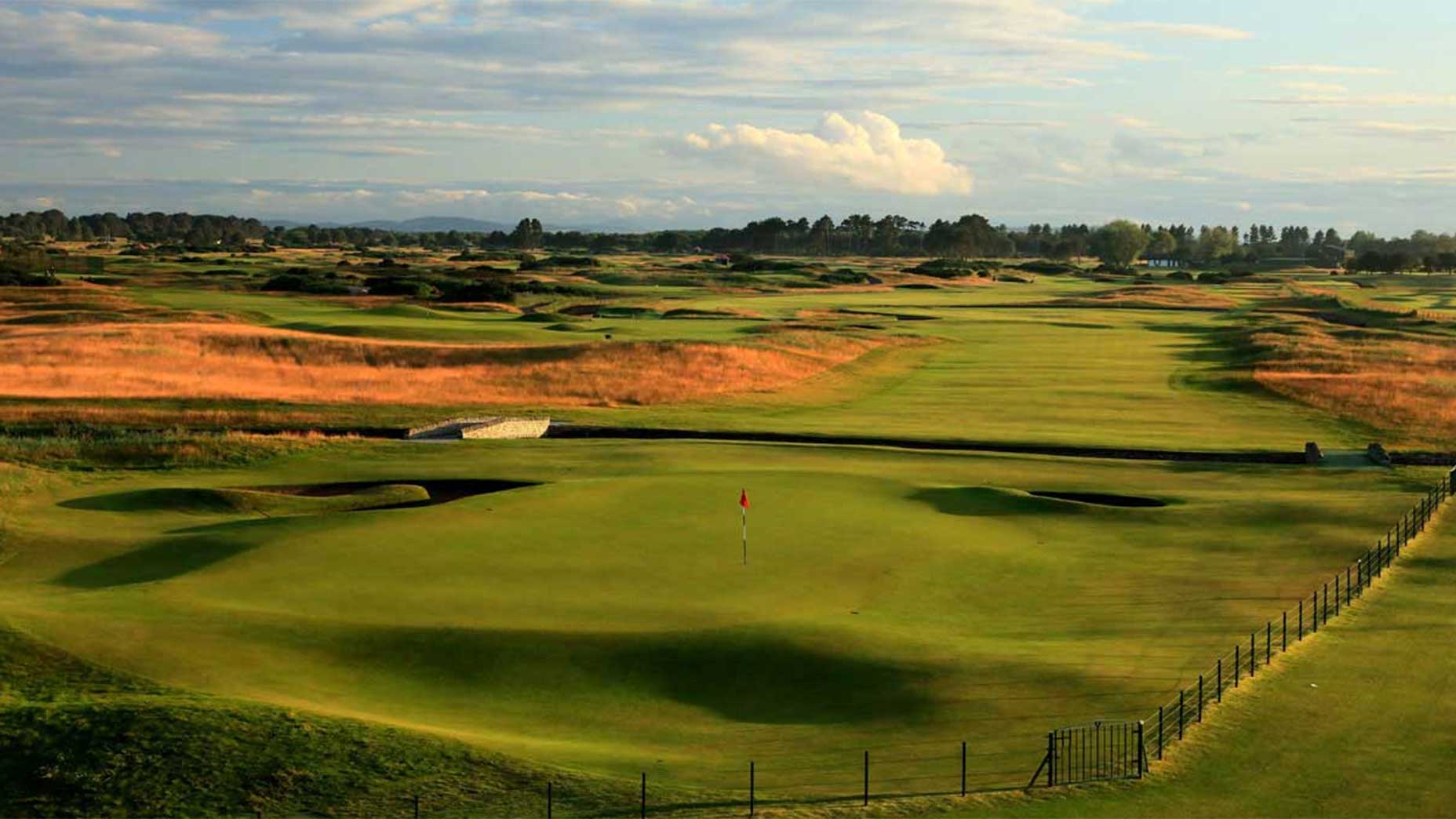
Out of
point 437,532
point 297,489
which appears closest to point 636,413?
point 297,489

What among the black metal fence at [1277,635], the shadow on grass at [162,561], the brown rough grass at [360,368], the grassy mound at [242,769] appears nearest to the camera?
the grassy mound at [242,769]

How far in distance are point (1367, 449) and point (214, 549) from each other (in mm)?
35115

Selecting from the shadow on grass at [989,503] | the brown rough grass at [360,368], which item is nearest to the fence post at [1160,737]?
the shadow on grass at [989,503]

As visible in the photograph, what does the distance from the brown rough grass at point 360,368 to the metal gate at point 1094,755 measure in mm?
41291

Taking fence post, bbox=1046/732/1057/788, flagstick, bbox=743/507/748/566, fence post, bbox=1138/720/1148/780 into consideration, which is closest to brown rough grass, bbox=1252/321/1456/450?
flagstick, bbox=743/507/748/566

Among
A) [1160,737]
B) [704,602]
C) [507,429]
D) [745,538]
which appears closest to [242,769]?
[704,602]

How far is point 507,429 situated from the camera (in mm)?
51406

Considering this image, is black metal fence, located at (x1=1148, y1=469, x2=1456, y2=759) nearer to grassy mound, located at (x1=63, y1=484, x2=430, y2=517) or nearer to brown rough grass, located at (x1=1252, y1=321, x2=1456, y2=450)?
brown rough grass, located at (x1=1252, y1=321, x2=1456, y2=450)

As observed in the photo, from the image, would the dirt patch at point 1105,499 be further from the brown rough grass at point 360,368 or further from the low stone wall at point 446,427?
the brown rough grass at point 360,368

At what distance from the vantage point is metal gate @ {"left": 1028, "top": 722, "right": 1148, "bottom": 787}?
1862 centimetres

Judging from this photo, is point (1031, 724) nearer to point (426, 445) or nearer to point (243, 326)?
point (426, 445)

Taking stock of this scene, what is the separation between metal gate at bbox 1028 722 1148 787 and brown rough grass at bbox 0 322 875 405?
135ft

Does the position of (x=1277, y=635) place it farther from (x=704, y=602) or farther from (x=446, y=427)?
(x=446, y=427)

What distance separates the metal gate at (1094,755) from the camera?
1862cm
